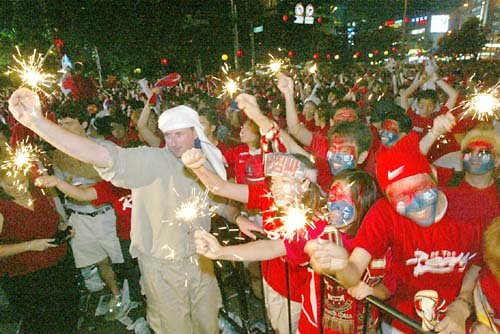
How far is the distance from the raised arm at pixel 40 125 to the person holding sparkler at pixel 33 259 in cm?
153

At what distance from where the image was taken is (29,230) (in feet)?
12.7

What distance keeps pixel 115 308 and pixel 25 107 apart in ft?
10.7

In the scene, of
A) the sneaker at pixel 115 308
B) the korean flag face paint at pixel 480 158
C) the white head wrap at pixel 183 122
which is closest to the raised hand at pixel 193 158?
the white head wrap at pixel 183 122

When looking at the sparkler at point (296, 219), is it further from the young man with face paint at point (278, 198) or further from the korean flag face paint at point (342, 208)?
the korean flag face paint at point (342, 208)

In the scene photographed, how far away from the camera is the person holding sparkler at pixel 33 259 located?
3791mm

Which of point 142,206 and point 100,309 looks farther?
point 100,309

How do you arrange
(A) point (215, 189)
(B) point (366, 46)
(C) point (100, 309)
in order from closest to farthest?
(A) point (215, 189)
(C) point (100, 309)
(B) point (366, 46)

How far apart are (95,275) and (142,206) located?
119 inches

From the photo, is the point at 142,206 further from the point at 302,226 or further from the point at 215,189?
the point at 302,226

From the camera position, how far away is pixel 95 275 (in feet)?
19.1

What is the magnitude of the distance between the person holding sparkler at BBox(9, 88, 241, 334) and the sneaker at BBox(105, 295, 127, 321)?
1442 millimetres

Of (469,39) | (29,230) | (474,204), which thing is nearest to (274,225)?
(474,204)

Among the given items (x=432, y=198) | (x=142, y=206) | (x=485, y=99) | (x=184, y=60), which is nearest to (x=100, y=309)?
(x=142, y=206)

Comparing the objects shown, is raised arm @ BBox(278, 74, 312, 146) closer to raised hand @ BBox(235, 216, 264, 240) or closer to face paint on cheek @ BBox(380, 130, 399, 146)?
face paint on cheek @ BBox(380, 130, 399, 146)
